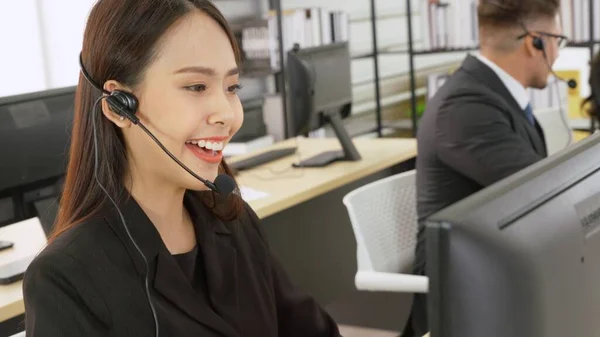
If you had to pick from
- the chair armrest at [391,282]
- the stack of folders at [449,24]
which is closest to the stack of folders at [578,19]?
the stack of folders at [449,24]

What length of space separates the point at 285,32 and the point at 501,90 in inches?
102

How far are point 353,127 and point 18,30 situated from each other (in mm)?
2118

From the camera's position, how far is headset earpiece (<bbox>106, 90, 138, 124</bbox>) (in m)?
1.29

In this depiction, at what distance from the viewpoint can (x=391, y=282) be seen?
83.7 inches

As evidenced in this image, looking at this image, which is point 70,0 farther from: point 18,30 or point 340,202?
point 340,202

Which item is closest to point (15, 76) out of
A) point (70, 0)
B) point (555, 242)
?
point (70, 0)

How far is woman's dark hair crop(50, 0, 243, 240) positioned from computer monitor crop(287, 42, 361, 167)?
1927mm

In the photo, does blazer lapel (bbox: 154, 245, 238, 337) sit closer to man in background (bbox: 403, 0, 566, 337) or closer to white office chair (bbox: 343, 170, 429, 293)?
white office chair (bbox: 343, 170, 429, 293)

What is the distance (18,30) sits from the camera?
420 cm

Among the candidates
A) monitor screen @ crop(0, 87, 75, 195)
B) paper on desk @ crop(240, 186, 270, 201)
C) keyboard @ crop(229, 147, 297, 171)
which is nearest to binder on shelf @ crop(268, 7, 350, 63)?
keyboard @ crop(229, 147, 297, 171)

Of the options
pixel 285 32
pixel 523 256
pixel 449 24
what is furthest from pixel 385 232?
pixel 285 32

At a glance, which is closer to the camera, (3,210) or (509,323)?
(509,323)

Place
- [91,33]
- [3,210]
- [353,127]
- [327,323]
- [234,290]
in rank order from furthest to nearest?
[353,127], [3,210], [327,323], [234,290], [91,33]

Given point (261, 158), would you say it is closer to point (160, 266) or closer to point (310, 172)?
point (310, 172)
